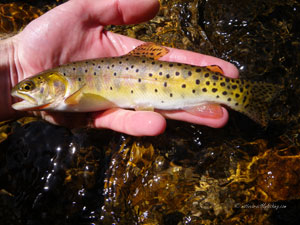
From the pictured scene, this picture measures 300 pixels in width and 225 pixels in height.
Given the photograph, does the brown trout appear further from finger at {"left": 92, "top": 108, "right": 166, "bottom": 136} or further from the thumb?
the thumb

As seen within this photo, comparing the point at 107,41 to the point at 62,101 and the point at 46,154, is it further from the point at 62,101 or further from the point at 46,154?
the point at 46,154

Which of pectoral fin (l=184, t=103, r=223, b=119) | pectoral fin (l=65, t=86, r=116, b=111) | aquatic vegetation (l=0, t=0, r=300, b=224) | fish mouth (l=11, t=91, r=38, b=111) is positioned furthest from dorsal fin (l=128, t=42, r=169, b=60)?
fish mouth (l=11, t=91, r=38, b=111)

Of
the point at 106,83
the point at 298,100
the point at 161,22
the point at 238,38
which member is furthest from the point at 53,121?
the point at 298,100

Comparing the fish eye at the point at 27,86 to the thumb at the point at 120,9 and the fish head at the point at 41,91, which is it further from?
the thumb at the point at 120,9

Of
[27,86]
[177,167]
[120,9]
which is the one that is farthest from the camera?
[177,167]

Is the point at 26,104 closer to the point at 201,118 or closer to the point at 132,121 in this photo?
the point at 132,121

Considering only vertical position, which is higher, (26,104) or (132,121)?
(26,104)

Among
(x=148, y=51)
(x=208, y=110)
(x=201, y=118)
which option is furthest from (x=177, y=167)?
(x=148, y=51)
